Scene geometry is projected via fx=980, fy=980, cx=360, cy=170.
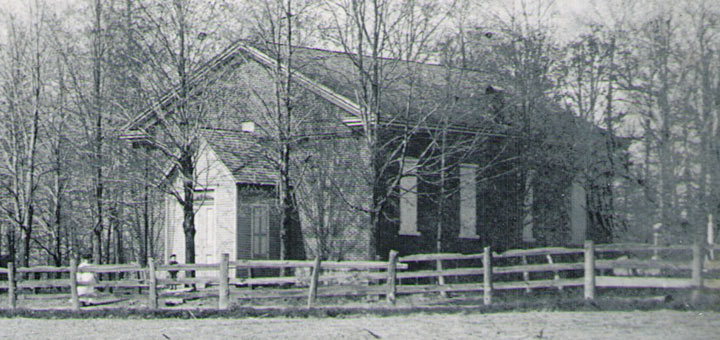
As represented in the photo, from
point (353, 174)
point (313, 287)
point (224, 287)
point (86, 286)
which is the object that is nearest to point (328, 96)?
point (353, 174)

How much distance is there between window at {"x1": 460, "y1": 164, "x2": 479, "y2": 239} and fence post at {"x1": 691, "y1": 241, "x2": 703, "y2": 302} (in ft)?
49.2

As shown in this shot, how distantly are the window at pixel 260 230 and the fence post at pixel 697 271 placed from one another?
639 inches

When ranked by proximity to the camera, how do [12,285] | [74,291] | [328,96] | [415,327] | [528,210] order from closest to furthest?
[415,327]
[74,291]
[12,285]
[328,96]
[528,210]

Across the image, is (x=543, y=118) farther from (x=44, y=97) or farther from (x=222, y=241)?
(x=44, y=97)

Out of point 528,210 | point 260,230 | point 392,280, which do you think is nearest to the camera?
point 392,280

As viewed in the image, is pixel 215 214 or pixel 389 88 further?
pixel 215 214

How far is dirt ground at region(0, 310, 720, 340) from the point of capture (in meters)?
16.2

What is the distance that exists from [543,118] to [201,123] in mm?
10839

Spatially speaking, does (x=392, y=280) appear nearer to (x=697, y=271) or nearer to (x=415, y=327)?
(x=415, y=327)

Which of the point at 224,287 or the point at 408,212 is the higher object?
the point at 408,212

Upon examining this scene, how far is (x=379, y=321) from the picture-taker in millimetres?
19250

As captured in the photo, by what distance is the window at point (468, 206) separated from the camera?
33938mm

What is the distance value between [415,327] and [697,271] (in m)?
5.43

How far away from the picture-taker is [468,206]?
34375mm
